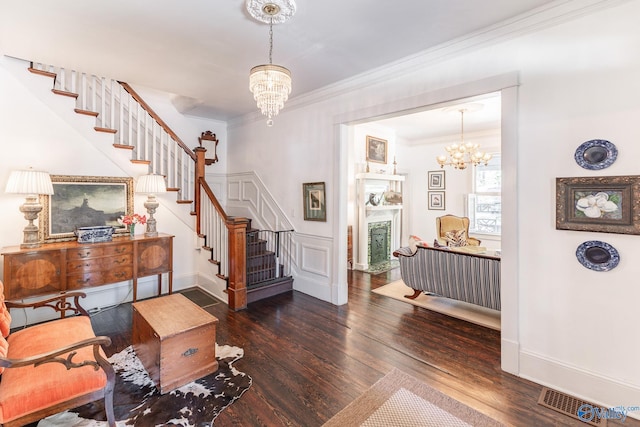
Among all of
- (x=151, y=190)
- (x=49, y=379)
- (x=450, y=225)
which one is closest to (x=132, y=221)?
(x=151, y=190)

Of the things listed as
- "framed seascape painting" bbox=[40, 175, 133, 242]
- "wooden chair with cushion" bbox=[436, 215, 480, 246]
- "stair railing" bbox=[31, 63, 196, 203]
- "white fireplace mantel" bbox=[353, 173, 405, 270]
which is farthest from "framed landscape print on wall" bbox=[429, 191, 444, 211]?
"framed seascape painting" bbox=[40, 175, 133, 242]

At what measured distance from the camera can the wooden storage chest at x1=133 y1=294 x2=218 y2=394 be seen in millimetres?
2314

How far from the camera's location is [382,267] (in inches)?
247

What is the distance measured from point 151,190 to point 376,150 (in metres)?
4.46

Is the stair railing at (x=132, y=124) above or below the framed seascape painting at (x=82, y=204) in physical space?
above

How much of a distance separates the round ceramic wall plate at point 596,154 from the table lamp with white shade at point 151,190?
15.2 feet

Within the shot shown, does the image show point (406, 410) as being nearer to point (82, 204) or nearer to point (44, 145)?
point (82, 204)

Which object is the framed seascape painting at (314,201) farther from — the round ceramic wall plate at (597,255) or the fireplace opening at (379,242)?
the round ceramic wall plate at (597,255)

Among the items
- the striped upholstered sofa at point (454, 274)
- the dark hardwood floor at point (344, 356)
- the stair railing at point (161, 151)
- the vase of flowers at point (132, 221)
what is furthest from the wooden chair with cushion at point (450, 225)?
the vase of flowers at point (132, 221)

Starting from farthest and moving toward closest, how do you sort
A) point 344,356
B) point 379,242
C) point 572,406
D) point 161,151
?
1. point 379,242
2. point 161,151
3. point 344,356
4. point 572,406

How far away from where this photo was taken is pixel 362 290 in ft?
15.9

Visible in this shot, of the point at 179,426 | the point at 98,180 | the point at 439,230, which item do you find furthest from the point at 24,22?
the point at 439,230

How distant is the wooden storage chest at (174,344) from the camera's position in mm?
2314

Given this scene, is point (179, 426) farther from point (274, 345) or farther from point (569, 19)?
point (569, 19)
